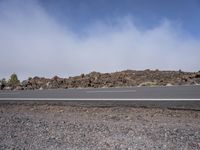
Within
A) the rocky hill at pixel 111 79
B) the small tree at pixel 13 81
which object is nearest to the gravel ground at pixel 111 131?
the rocky hill at pixel 111 79

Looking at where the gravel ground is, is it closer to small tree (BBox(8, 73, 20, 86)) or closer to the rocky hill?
the rocky hill

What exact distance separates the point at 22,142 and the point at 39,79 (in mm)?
26643

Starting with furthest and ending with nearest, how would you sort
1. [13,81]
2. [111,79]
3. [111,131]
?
[13,81] → [111,79] → [111,131]

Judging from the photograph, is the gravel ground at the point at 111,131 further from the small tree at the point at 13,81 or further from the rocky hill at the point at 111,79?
the small tree at the point at 13,81

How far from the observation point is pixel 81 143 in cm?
603

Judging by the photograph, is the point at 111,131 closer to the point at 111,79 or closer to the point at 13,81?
the point at 111,79

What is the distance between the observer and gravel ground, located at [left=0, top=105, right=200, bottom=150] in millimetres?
5848

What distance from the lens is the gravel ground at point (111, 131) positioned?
5.85 meters

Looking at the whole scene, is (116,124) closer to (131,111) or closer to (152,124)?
(152,124)

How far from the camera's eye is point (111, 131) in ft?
22.6

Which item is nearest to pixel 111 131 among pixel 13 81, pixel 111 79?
pixel 111 79

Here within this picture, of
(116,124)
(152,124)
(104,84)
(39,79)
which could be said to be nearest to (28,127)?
(116,124)

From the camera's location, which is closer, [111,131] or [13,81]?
[111,131]

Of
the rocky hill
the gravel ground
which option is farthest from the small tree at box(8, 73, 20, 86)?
the gravel ground
